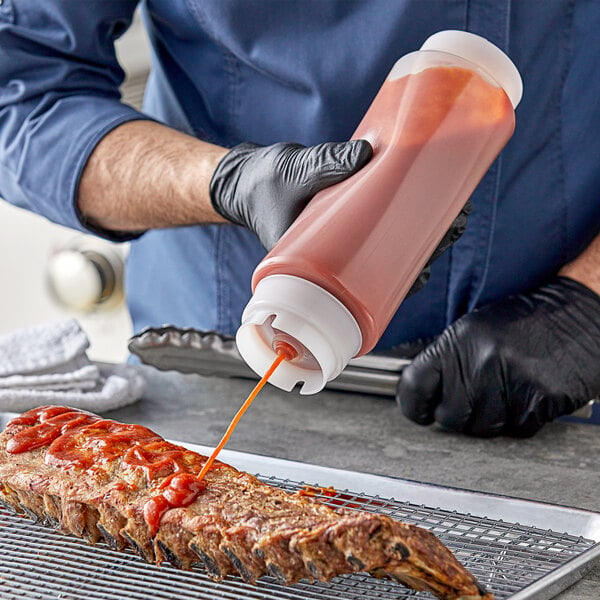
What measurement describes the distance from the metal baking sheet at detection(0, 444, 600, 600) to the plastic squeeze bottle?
0.65 feet

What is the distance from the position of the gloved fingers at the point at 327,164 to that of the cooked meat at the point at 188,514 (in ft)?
1.15

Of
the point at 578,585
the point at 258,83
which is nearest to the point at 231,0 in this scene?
the point at 258,83

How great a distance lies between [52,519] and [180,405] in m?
0.55

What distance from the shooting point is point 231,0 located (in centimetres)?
148

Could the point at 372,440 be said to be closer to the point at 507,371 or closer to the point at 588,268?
the point at 507,371

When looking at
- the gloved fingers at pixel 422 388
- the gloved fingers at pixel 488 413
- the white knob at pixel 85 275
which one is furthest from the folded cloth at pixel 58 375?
the white knob at pixel 85 275

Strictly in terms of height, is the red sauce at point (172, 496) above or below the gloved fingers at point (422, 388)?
above

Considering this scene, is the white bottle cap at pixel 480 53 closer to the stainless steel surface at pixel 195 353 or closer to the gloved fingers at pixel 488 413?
the gloved fingers at pixel 488 413

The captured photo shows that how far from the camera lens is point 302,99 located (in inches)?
60.8

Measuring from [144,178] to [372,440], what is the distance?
1.93 feet

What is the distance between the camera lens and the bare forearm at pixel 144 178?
1.51 metres

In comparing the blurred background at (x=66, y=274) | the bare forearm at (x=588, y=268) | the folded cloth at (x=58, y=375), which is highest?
the bare forearm at (x=588, y=268)

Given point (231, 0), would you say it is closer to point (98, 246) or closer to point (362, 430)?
point (362, 430)

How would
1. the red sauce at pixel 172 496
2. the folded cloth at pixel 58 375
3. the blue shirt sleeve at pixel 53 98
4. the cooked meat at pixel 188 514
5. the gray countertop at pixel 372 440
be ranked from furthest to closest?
1. the blue shirt sleeve at pixel 53 98
2. the folded cloth at pixel 58 375
3. the gray countertop at pixel 372 440
4. the red sauce at pixel 172 496
5. the cooked meat at pixel 188 514
